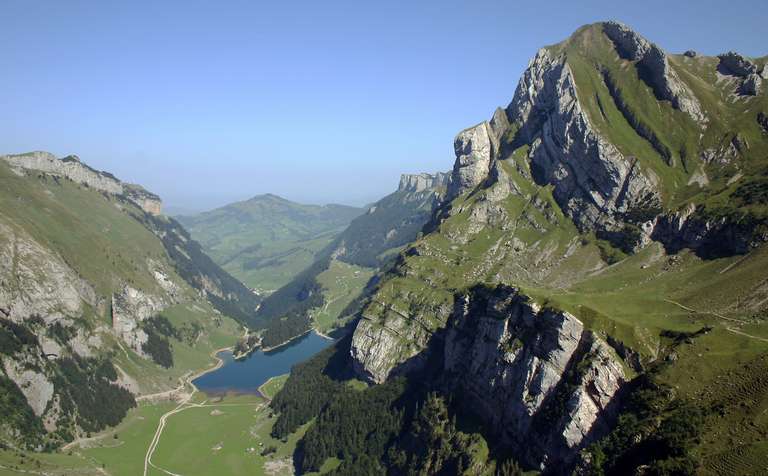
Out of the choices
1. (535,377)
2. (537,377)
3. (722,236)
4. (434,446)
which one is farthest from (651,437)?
(722,236)

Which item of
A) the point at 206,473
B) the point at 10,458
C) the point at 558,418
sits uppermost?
the point at 558,418

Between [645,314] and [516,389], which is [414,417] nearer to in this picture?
[516,389]

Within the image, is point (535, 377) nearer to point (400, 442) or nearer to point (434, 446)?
point (434, 446)

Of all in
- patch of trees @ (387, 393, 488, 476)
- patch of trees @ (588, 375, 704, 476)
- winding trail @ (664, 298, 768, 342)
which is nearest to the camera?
patch of trees @ (588, 375, 704, 476)

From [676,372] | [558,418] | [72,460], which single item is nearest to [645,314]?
[676,372]

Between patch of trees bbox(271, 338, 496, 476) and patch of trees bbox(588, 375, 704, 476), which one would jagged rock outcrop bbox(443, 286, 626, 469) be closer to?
patch of trees bbox(588, 375, 704, 476)

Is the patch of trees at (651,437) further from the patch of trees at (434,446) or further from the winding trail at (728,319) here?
the patch of trees at (434,446)

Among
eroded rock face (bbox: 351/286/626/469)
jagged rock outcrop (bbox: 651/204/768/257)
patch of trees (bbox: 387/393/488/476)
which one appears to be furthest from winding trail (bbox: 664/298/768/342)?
patch of trees (bbox: 387/393/488/476)

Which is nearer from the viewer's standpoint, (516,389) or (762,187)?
(516,389)

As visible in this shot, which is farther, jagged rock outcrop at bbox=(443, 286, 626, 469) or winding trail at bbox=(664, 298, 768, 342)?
jagged rock outcrop at bbox=(443, 286, 626, 469)
